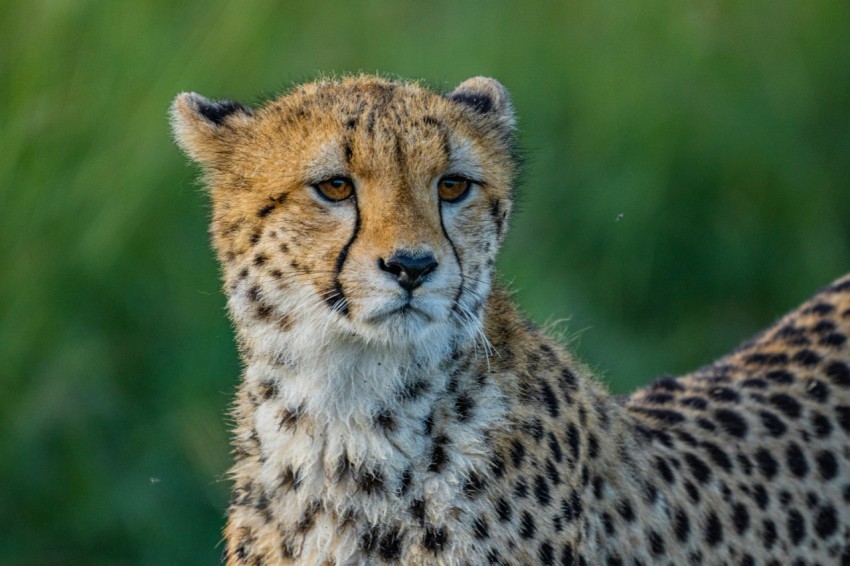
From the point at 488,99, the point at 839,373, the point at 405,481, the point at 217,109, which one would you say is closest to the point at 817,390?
the point at 839,373

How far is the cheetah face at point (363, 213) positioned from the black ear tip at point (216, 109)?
0.11 m

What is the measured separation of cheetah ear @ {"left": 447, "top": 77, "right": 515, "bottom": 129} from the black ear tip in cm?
43

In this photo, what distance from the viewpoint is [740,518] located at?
3066mm

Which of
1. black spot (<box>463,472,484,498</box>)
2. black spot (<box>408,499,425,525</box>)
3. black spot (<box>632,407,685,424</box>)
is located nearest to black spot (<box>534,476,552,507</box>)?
black spot (<box>463,472,484,498</box>)

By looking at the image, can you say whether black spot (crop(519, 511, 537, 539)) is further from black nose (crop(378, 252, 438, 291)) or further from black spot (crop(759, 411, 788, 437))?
black spot (crop(759, 411, 788, 437))

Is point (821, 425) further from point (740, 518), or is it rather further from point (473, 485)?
point (473, 485)

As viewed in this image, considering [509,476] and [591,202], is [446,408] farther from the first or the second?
[591,202]

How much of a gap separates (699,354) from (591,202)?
2.42 feet

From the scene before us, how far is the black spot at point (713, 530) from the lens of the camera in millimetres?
3031

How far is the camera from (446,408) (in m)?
2.74

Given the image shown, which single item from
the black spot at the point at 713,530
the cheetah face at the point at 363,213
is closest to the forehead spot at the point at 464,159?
the cheetah face at the point at 363,213

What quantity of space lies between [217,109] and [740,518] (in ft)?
4.39

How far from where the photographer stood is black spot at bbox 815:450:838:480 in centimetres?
318

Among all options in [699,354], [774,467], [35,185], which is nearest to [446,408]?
[774,467]
